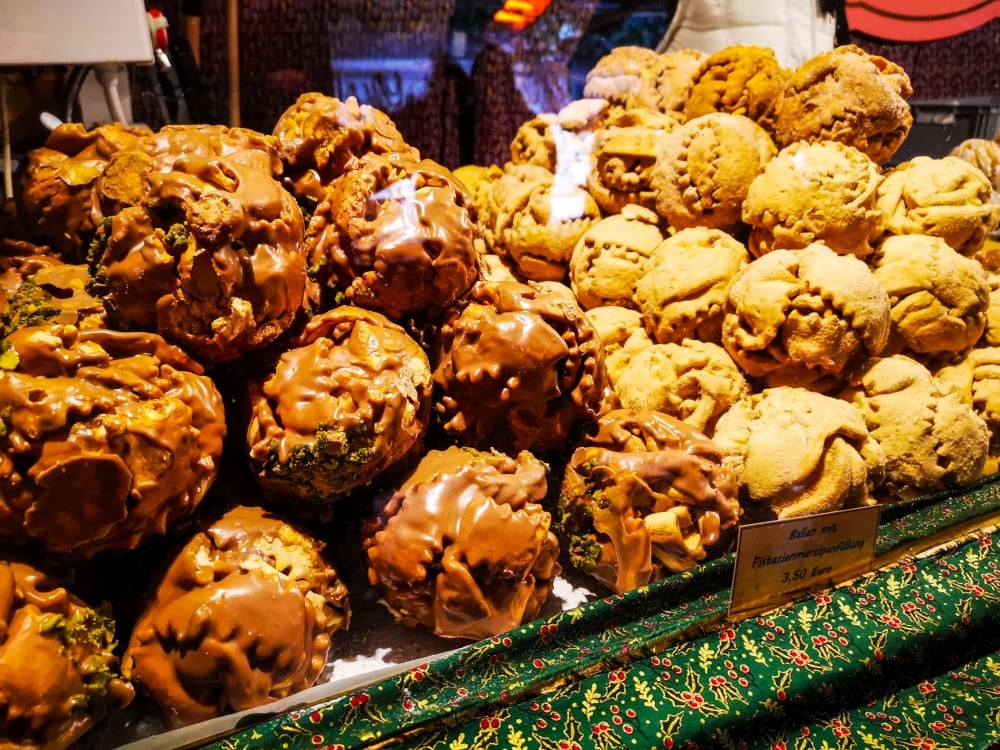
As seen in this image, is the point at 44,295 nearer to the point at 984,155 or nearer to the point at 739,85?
the point at 739,85

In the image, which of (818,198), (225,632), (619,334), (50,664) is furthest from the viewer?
(619,334)

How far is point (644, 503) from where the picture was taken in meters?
1.54

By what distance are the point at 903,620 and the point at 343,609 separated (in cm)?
118

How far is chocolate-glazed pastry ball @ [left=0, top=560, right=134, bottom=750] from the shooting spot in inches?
39.3

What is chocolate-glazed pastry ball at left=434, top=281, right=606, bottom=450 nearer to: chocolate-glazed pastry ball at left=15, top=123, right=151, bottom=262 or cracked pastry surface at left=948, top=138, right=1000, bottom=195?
chocolate-glazed pastry ball at left=15, top=123, right=151, bottom=262

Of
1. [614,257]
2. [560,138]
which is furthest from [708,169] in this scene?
[560,138]

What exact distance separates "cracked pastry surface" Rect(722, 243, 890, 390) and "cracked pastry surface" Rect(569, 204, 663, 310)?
0.33 metres

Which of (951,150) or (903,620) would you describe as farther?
(951,150)

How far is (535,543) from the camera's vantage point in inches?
53.2

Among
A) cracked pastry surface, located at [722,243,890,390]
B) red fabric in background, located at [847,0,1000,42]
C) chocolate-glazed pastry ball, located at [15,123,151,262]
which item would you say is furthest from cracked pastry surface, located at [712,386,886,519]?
red fabric in background, located at [847,0,1000,42]

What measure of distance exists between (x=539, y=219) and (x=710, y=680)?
1.42 metres

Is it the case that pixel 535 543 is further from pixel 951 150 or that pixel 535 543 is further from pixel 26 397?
pixel 951 150

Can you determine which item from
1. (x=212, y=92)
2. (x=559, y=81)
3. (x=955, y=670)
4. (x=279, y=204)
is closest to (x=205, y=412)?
(x=279, y=204)

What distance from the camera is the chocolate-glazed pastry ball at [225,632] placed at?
114 cm
